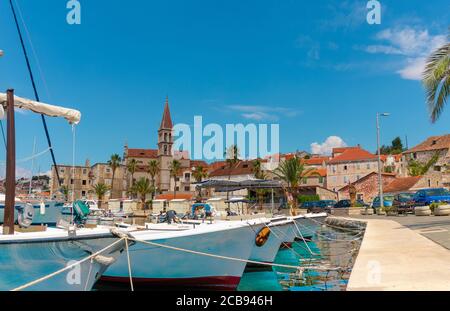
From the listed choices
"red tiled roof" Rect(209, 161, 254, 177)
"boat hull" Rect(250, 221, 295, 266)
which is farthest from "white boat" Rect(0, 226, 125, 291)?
"red tiled roof" Rect(209, 161, 254, 177)

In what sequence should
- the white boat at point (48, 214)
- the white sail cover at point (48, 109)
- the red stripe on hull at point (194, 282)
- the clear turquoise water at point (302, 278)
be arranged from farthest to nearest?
1. the white boat at point (48, 214)
2. the white sail cover at point (48, 109)
3. the clear turquoise water at point (302, 278)
4. the red stripe on hull at point (194, 282)

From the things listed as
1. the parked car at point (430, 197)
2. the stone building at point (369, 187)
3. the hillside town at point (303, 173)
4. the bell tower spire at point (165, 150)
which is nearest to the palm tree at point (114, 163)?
the hillside town at point (303, 173)

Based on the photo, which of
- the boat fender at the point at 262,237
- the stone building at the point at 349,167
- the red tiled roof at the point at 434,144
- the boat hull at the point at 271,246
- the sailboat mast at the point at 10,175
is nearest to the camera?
the sailboat mast at the point at 10,175

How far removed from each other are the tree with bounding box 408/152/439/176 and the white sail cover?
66.0 metres

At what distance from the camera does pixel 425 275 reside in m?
7.05

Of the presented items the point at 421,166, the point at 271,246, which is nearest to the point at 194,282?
the point at 271,246

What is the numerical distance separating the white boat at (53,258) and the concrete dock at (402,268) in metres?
4.95

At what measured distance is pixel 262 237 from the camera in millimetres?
12742

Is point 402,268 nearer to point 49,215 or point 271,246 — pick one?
point 271,246

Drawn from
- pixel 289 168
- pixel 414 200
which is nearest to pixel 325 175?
pixel 289 168

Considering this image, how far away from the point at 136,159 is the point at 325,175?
57.7 m

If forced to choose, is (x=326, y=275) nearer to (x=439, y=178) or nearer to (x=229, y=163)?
(x=439, y=178)

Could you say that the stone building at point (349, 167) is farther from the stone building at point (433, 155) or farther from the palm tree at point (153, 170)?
the palm tree at point (153, 170)

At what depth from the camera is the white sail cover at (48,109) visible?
11.5m
